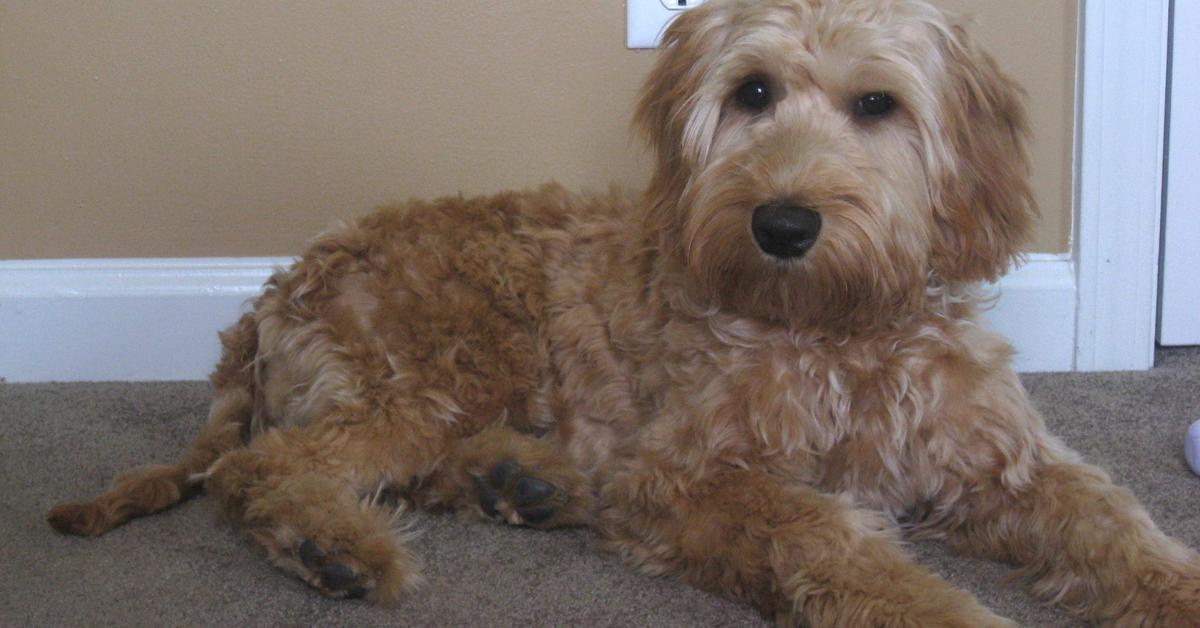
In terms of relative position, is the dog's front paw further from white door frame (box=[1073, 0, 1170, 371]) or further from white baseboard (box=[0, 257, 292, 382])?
white door frame (box=[1073, 0, 1170, 371])

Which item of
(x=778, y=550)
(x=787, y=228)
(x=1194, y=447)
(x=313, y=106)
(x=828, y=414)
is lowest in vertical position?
(x=1194, y=447)

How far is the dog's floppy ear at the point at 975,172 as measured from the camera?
1.94 m

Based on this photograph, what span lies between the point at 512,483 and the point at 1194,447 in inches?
55.2

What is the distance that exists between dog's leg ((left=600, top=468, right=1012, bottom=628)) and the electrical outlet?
1276mm

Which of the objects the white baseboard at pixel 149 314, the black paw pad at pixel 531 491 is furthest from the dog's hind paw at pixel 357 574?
the white baseboard at pixel 149 314

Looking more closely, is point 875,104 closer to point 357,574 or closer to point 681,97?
point 681,97

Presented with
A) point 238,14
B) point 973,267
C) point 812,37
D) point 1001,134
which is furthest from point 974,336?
point 238,14

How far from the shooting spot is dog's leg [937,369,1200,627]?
1688 mm

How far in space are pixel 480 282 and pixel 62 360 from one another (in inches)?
58.6

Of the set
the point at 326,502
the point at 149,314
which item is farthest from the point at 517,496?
the point at 149,314

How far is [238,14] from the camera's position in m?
2.90

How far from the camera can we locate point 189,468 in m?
2.29

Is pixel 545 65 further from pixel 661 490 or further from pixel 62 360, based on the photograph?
pixel 62 360

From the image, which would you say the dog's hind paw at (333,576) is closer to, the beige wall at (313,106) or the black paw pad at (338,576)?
the black paw pad at (338,576)
